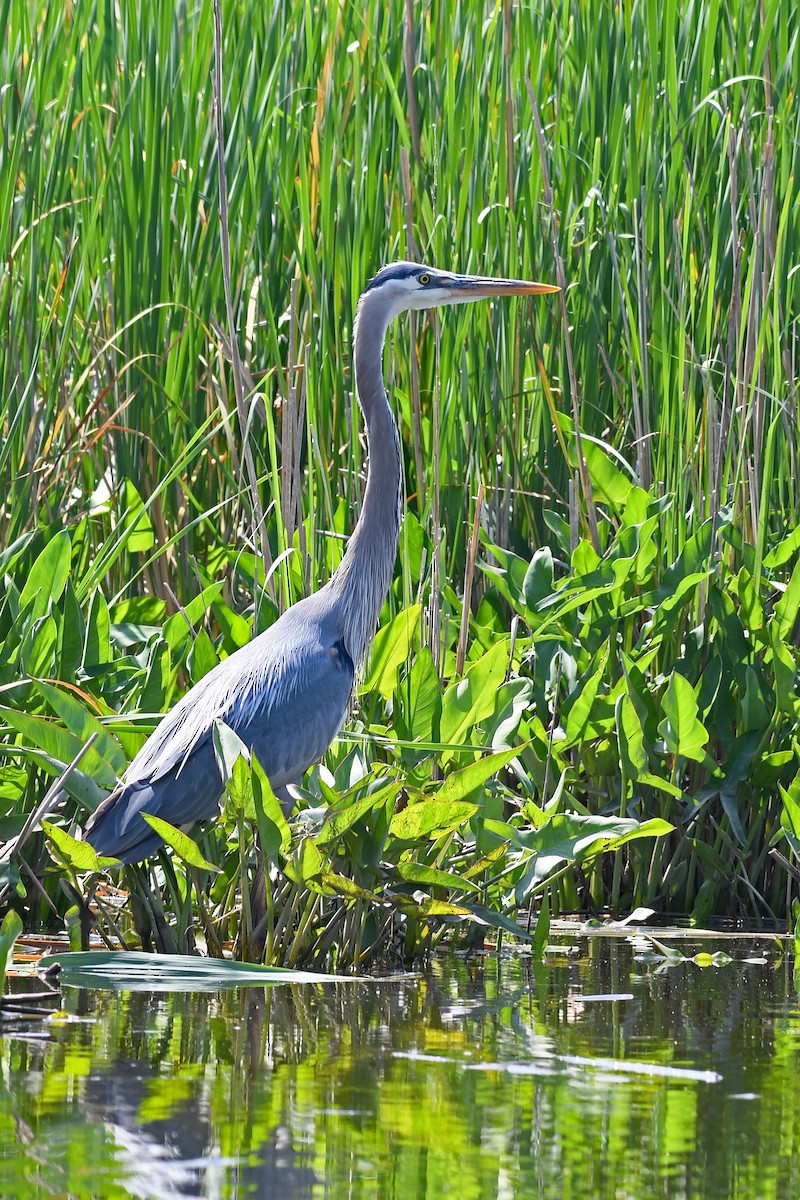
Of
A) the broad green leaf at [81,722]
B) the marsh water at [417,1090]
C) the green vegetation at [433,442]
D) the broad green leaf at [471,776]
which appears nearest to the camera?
the marsh water at [417,1090]

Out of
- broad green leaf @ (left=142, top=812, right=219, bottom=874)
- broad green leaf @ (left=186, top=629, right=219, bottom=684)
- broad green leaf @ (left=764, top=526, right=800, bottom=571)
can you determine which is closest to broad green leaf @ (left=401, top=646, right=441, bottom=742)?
broad green leaf @ (left=186, top=629, right=219, bottom=684)

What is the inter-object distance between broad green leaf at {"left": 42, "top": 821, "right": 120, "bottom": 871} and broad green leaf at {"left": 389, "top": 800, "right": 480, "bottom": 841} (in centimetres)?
57

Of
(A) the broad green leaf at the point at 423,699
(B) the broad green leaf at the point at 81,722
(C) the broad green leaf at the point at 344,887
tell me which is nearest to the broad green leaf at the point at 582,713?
(A) the broad green leaf at the point at 423,699

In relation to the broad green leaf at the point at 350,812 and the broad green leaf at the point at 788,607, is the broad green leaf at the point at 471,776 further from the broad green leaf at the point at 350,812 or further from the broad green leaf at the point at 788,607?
the broad green leaf at the point at 788,607

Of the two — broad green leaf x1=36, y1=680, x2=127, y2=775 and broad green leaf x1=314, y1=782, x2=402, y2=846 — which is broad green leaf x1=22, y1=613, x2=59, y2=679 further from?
broad green leaf x1=314, y1=782, x2=402, y2=846

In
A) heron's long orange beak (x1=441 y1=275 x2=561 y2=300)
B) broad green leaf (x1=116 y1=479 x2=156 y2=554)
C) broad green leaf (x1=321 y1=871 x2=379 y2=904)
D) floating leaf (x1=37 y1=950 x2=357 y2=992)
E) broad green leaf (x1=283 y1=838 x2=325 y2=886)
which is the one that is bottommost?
floating leaf (x1=37 y1=950 x2=357 y2=992)

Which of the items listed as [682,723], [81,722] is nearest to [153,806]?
[81,722]

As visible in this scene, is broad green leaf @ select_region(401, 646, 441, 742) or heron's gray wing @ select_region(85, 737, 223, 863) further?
broad green leaf @ select_region(401, 646, 441, 742)

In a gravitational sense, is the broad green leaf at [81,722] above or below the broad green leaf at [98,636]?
below

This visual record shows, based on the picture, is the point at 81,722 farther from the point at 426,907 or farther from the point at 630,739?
the point at 630,739

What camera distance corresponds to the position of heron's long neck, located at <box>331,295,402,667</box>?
3.78 meters

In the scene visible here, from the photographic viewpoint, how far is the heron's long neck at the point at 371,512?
3781 millimetres

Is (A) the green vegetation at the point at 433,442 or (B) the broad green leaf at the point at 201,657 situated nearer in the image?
(A) the green vegetation at the point at 433,442

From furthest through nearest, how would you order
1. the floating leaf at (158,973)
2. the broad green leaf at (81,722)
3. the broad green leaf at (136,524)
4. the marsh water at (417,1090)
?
the broad green leaf at (136,524) < the broad green leaf at (81,722) < the floating leaf at (158,973) < the marsh water at (417,1090)
